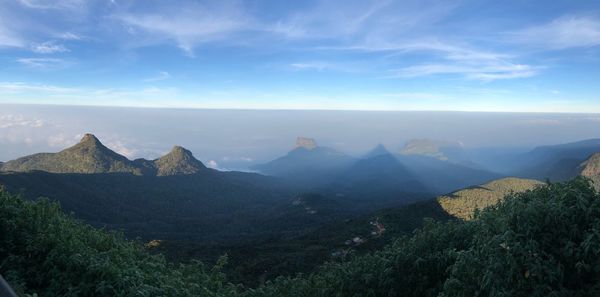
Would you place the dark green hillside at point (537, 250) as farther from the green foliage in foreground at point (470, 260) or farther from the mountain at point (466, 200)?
the mountain at point (466, 200)

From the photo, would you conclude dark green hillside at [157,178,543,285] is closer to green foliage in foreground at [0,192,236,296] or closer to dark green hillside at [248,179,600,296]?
dark green hillside at [248,179,600,296]

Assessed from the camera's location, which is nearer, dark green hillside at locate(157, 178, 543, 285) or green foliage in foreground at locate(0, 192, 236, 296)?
green foliage in foreground at locate(0, 192, 236, 296)

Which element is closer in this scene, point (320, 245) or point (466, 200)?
point (320, 245)

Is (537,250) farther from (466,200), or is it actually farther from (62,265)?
(466,200)

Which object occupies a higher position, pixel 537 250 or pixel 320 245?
pixel 537 250

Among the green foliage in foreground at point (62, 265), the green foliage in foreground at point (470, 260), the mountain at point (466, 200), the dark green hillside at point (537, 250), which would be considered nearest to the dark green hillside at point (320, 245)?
the mountain at point (466, 200)

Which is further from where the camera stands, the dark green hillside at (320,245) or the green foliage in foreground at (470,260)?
the dark green hillside at (320,245)

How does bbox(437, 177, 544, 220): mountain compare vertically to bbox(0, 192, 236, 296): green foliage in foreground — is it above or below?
below

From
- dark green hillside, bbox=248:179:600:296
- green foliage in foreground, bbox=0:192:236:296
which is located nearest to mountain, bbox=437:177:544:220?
dark green hillside, bbox=248:179:600:296

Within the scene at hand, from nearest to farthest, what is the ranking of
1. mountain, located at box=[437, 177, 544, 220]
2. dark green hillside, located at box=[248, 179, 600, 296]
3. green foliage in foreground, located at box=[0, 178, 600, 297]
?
dark green hillside, located at box=[248, 179, 600, 296] → green foliage in foreground, located at box=[0, 178, 600, 297] → mountain, located at box=[437, 177, 544, 220]

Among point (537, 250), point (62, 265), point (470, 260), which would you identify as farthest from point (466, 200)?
point (62, 265)

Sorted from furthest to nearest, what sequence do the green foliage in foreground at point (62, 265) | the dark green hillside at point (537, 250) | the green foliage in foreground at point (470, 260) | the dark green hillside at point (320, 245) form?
the dark green hillside at point (320, 245) < the green foliage in foreground at point (62, 265) < the green foliage in foreground at point (470, 260) < the dark green hillside at point (537, 250)

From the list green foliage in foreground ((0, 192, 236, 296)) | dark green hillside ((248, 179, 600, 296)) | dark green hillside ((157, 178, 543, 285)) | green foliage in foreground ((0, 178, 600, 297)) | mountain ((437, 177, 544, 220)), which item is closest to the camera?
dark green hillside ((248, 179, 600, 296))

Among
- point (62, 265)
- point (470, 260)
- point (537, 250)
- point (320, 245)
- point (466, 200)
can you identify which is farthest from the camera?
point (466, 200)
